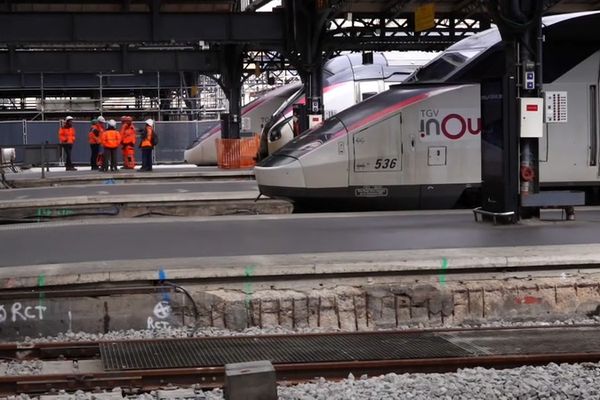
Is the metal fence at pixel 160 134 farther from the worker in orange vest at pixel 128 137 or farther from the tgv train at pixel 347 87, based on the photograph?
the tgv train at pixel 347 87

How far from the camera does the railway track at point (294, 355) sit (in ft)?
18.7

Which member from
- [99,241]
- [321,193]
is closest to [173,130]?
[321,193]

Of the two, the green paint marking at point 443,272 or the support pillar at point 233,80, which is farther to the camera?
the support pillar at point 233,80

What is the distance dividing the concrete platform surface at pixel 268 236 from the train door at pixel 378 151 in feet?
2.50

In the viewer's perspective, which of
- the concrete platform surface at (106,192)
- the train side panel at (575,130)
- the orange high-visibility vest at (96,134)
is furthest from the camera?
the orange high-visibility vest at (96,134)

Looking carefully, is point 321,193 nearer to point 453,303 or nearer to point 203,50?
point 453,303

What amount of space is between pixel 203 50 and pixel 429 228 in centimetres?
2147

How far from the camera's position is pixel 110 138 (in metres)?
26.2

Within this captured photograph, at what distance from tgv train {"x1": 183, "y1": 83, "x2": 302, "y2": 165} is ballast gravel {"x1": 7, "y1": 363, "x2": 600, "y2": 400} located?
25.9 meters

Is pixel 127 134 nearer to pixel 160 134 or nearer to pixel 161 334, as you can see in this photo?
pixel 160 134

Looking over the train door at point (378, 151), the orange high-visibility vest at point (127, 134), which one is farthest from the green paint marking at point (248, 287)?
the orange high-visibility vest at point (127, 134)

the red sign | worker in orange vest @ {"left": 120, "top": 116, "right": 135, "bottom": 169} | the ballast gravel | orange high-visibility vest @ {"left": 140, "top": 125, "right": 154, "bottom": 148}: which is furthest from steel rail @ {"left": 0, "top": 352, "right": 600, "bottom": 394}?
worker in orange vest @ {"left": 120, "top": 116, "right": 135, "bottom": 169}

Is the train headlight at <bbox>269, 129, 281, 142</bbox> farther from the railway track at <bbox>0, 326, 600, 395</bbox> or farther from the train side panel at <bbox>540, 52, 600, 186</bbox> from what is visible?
the railway track at <bbox>0, 326, 600, 395</bbox>

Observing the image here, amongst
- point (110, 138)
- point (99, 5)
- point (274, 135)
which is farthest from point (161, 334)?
point (99, 5)
